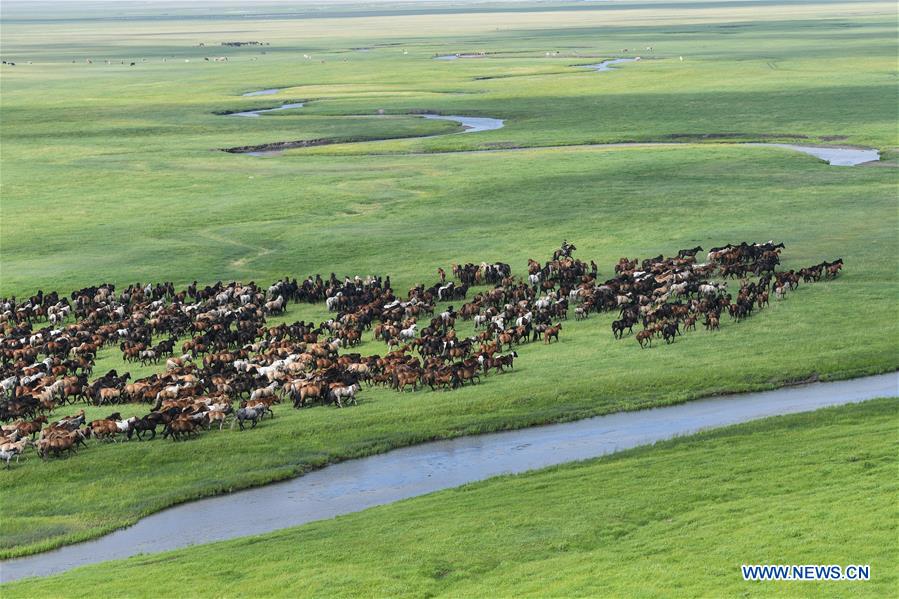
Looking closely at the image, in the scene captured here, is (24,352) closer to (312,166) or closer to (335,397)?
(335,397)

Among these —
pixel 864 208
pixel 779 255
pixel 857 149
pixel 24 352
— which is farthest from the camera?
pixel 857 149

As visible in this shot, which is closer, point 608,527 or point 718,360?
point 608,527

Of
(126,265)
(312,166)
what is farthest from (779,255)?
(312,166)

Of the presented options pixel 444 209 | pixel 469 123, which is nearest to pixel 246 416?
pixel 444 209

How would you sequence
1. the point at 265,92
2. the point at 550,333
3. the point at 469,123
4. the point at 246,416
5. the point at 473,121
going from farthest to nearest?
the point at 265,92, the point at 473,121, the point at 469,123, the point at 550,333, the point at 246,416

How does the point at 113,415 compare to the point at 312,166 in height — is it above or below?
below

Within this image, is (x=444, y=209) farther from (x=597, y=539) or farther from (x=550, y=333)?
(x=597, y=539)
